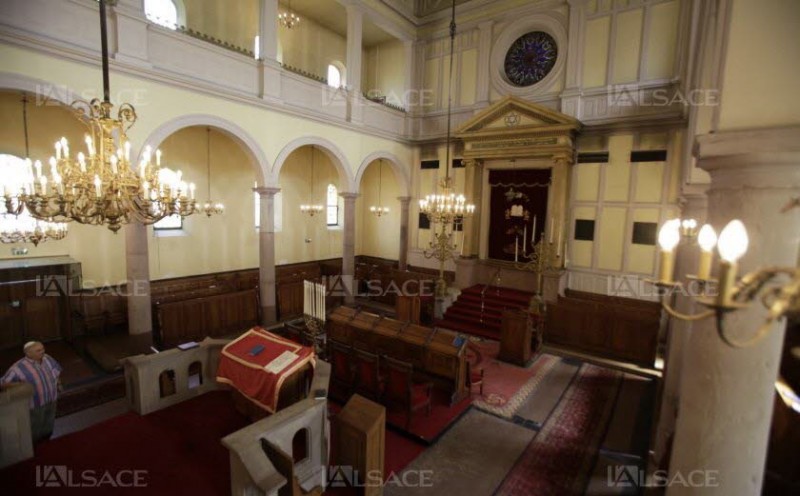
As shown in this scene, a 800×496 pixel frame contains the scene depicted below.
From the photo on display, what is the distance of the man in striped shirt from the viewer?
412 cm

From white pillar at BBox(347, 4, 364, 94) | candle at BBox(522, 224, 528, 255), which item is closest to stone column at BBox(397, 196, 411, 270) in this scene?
candle at BBox(522, 224, 528, 255)

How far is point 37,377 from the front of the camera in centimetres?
418

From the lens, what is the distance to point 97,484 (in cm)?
343

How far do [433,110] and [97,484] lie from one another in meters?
11.8

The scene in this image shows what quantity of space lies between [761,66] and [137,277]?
27.2ft

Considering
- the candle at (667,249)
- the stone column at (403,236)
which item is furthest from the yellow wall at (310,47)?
the candle at (667,249)

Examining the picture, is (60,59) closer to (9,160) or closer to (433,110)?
(9,160)

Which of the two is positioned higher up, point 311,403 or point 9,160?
point 9,160

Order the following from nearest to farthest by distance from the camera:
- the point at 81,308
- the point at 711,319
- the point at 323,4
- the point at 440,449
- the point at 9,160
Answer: the point at 711,319 → the point at 440,449 → the point at 9,160 → the point at 81,308 → the point at 323,4

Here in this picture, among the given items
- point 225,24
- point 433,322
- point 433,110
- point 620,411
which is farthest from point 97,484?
point 433,110

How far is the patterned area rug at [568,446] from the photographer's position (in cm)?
427

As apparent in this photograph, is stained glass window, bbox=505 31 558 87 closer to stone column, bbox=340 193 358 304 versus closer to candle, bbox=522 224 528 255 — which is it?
candle, bbox=522 224 528 255

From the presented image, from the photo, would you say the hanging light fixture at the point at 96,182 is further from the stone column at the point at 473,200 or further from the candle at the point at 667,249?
the stone column at the point at 473,200

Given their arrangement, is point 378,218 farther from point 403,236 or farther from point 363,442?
point 363,442
